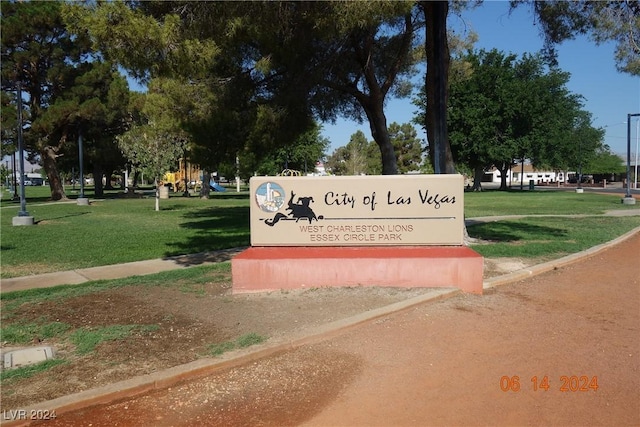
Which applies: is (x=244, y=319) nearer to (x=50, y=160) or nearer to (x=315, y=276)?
(x=315, y=276)

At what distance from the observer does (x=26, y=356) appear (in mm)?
5035

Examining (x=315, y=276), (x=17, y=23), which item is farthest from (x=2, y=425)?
(x=17, y=23)

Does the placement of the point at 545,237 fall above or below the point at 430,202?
below

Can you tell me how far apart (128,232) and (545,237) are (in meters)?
11.8

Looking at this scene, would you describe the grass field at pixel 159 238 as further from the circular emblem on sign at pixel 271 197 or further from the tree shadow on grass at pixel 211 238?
the circular emblem on sign at pixel 271 197

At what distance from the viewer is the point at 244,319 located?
19.9 feet

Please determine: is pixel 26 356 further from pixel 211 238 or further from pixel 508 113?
pixel 508 113

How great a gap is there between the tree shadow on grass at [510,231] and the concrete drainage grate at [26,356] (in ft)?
32.9

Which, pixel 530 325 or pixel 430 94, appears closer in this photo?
pixel 530 325

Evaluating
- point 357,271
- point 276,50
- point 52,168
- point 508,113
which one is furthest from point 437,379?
point 508,113
